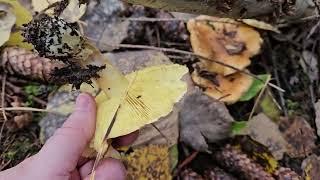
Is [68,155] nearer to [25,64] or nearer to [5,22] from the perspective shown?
[25,64]

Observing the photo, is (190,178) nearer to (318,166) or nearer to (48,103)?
(318,166)

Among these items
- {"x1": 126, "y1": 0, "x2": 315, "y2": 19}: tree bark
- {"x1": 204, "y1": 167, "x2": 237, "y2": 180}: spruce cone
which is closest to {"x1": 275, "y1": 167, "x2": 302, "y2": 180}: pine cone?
{"x1": 204, "y1": 167, "x2": 237, "y2": 180}: spruce cone

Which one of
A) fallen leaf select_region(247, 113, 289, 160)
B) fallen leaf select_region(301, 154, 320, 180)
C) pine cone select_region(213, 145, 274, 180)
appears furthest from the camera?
fallen leaf select_region(247, 113, 289, 160)

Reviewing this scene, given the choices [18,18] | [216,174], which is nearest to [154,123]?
[216,174]

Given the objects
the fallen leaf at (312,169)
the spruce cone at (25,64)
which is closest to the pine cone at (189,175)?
the fallen leaf at (312,169)

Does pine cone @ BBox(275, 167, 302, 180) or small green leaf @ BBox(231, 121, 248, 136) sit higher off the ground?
small green leaf @ BBox(231, 121, 248, 136)

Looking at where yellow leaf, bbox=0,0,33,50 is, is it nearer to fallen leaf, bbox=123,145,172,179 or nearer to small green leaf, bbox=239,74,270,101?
fallen leaf, bbox=123,145,172,179
